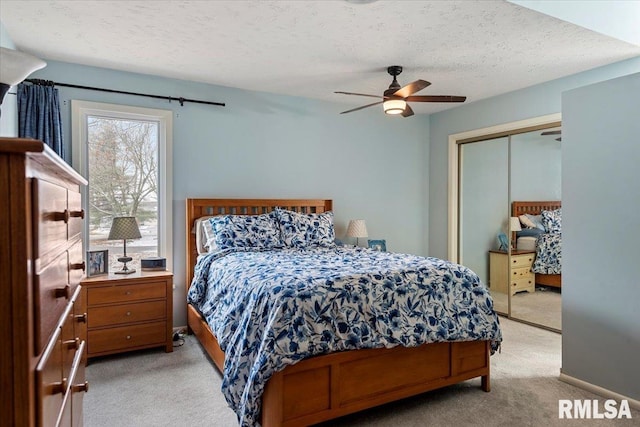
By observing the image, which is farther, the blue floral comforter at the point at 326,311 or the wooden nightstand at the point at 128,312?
the wooden nightstand at the point at 128,312

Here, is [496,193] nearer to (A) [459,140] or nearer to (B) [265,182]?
(A) [459,140]

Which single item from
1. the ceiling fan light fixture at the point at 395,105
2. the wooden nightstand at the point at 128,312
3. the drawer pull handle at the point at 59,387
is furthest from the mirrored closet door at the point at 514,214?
the drawer pull handle at the point at 59,387

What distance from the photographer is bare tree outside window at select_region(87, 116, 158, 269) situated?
3619 mm

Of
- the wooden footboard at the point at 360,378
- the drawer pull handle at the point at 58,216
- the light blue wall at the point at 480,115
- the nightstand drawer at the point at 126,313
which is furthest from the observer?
the light blue wall at the point at 480,115

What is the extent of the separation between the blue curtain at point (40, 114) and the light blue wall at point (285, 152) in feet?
0.61

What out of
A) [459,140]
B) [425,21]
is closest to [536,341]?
[459,140]

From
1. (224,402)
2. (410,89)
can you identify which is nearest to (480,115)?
(410,89)

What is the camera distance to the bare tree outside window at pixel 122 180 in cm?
362

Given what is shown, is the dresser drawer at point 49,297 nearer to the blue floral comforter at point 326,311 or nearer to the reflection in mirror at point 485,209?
the blue floral comforter at point 326,311

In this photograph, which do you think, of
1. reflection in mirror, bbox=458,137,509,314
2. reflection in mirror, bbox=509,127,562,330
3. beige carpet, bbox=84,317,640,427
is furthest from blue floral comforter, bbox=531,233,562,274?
beige carpet, bbox=84,317,640,427

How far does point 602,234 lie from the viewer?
2576mm

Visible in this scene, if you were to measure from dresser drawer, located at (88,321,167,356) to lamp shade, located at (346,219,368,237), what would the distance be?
2.26 m

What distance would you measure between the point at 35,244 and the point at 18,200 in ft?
0.36

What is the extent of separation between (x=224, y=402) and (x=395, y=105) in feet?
8.79
